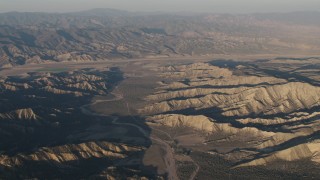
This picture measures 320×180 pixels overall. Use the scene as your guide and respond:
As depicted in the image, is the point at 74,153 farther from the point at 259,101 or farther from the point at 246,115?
the point at 259,101

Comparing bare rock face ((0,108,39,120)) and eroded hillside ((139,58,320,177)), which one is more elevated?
eroded hillside ((139,58,320,177))

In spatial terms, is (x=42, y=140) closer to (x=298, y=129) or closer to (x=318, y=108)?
(x=298, y=129)

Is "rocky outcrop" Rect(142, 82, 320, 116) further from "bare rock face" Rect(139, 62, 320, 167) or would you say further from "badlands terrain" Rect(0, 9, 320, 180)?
"badlands terrain" Rect(0, 9, 320, 180)

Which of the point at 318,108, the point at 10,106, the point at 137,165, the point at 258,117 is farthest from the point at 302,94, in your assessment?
the point at 10,106

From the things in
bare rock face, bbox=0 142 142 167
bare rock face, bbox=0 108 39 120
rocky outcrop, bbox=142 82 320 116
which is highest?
rocky outcrop, bbox=142 82 320 116

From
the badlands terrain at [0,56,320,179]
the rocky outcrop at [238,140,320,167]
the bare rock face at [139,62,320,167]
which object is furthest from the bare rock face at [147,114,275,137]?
the rocky outcrop at [238,140,320,167]

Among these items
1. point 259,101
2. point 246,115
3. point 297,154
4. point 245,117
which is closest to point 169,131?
point 245,117

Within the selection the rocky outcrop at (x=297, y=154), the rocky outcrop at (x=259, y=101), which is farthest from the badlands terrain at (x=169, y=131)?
the rocky outcrop at (x=259, y=101)

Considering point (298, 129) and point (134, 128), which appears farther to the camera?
point (134, 128)

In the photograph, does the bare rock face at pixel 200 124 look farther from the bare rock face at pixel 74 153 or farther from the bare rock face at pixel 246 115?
the bare rock face at pixel 74 153
